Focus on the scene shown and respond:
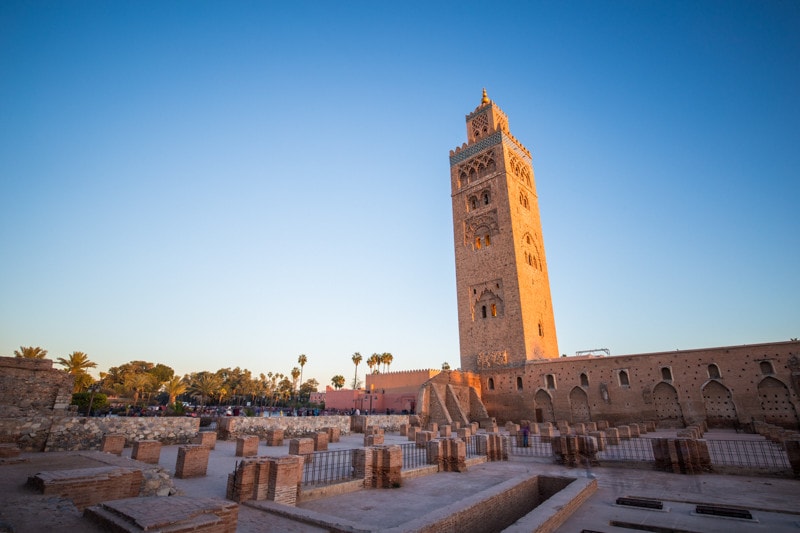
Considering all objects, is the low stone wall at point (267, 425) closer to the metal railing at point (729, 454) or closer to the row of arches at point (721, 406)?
the metal railing at point (729, 454)

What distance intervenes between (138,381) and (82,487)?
43.8 m

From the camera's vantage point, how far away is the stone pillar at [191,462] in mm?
7965

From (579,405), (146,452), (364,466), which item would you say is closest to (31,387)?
(146,452)

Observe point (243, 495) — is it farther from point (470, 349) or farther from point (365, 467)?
point (470, 349)

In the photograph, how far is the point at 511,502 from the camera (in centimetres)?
734

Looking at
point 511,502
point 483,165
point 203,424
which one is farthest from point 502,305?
point 511,502

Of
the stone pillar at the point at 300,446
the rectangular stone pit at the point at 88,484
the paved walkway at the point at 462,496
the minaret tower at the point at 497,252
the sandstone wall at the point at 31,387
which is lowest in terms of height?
the paved walkway at the point at 462,496

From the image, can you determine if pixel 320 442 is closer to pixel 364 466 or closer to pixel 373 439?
pixel 373 439

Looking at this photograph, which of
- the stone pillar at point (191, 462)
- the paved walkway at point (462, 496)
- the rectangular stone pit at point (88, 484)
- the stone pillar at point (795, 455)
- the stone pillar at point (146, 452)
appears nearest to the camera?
the paved walkway at point (462, 496)

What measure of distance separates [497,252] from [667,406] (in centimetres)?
1616

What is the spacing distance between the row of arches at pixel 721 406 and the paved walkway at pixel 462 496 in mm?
14355

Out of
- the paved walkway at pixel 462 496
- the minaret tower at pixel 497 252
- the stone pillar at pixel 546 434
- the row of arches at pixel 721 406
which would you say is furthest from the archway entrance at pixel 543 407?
the paved walkway at pixel 462 496

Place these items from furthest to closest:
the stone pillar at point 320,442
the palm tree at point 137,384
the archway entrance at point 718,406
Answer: the palm tree at point 137,384, the archway entrance at point 718,406, the stone pillar at point 320,442

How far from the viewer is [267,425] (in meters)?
16.2
